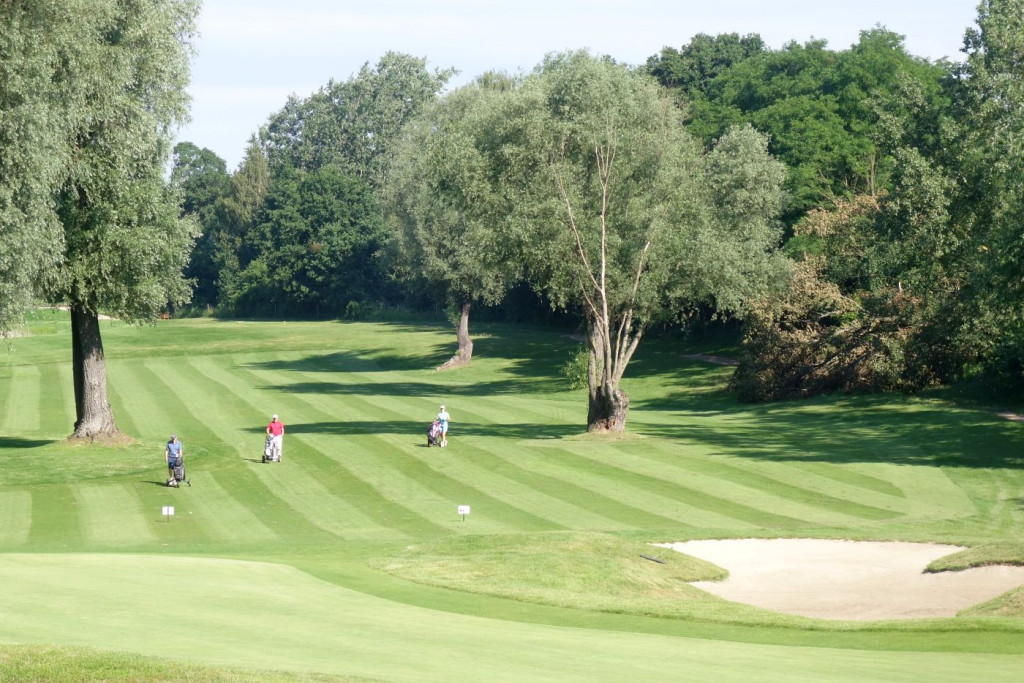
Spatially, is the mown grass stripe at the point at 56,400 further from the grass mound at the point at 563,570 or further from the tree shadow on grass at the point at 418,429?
the grass mound at the point at 563,570

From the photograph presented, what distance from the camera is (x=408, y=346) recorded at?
3836 inches

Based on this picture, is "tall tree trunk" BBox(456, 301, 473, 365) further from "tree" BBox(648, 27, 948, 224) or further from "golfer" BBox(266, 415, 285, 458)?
"golfer" BBox(266, 415, 285, 458)

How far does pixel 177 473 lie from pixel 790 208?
165ft

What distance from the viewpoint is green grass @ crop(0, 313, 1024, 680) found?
14219 millimetres

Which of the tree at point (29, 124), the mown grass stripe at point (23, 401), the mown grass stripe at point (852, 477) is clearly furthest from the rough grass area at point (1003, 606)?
the mown grass stripe at point (23, 401)

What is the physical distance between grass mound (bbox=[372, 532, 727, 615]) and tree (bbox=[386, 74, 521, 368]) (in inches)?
954

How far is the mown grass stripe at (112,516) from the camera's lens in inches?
1105

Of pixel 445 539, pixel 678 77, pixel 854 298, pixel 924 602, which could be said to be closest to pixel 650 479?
pixel 445 539

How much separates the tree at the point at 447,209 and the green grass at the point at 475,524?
10.2 m

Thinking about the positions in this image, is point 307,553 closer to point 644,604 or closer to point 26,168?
point 644,604

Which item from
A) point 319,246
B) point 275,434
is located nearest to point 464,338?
point 275,434

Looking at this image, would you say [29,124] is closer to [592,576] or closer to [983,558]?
[592,576]

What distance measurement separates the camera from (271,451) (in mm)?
39500

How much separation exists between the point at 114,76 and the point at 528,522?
2016 centimetres
